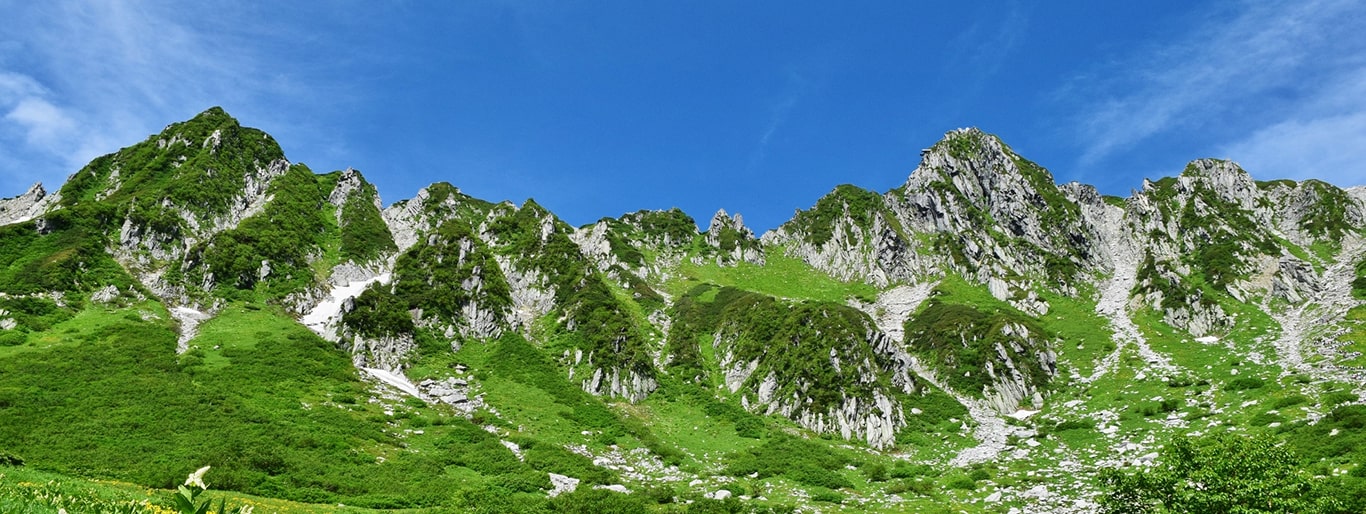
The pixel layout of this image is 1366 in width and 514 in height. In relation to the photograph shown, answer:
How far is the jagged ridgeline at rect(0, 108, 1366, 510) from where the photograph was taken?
50.8 meters

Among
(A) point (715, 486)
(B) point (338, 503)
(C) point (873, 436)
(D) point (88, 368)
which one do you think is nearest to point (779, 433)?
(C) point (873, 436)

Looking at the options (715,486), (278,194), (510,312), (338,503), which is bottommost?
(338,503)

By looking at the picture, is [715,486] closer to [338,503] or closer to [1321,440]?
[338,503]

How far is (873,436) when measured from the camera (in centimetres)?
6378

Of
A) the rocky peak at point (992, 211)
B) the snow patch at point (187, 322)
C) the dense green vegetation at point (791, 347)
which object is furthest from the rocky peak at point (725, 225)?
the snow patch at point (187, 322)

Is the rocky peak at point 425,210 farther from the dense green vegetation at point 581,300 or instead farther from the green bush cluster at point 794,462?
the green bush cluster at point 794,462

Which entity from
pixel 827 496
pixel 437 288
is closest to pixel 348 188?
pixel 437 288

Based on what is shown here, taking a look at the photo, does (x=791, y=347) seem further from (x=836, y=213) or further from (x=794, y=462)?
(x=836, y=213)

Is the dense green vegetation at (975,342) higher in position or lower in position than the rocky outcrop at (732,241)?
lower

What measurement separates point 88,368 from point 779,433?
199 feet

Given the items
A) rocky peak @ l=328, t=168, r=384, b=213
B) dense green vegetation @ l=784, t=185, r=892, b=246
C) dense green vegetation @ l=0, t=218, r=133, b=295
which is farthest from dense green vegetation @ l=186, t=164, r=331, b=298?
dense green vegetation @ l=784, t=185, r=892, b=246

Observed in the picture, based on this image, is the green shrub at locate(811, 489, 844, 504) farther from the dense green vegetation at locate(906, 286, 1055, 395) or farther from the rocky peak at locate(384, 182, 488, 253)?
the rocky peak at locate(384, 182, 488, 253)

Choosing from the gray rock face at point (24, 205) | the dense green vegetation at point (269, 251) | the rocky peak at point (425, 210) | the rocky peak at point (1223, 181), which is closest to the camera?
the dense green vegetation at point (269, 251)

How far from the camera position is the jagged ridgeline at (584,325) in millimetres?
50812
